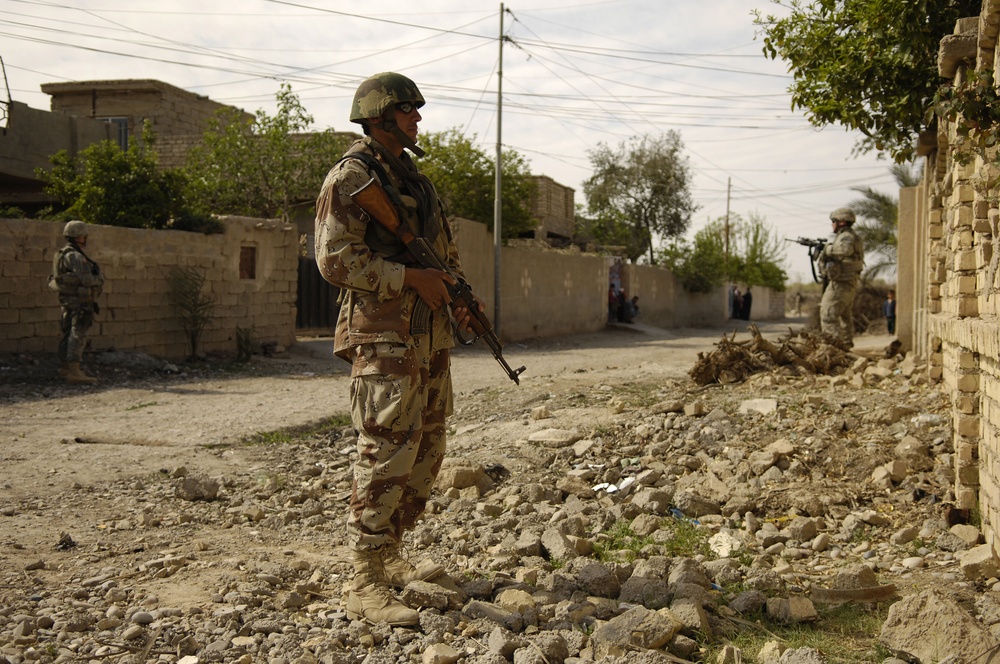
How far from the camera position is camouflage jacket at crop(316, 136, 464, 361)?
278 centimetres

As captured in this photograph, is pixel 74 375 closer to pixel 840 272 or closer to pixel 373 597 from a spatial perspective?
pixel 373 597

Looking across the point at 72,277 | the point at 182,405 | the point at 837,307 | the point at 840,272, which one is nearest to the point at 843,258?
the point at 840,272

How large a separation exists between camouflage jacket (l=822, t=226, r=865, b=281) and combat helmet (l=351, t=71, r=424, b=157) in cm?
727

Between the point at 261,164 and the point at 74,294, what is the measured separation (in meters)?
9.41

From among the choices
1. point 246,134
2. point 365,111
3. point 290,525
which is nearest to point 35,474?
point 290,525

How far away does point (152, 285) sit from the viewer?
11.0 meters

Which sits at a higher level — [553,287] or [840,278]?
[553,287]

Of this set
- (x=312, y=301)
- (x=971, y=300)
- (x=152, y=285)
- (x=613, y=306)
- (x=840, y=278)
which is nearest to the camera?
(x=971, y=300)

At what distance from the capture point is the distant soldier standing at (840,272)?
9.13 metres

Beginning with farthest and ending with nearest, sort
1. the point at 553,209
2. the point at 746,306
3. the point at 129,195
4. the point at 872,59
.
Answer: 1. the point at 746,306
2. the point at 553,209
3. the point at 129,195
4. the point at 872,59

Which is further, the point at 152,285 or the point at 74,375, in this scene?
the point at 152,285

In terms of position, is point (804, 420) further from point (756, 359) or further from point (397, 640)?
point (397, 640)

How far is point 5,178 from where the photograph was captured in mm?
16062

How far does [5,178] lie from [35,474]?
539 inches
